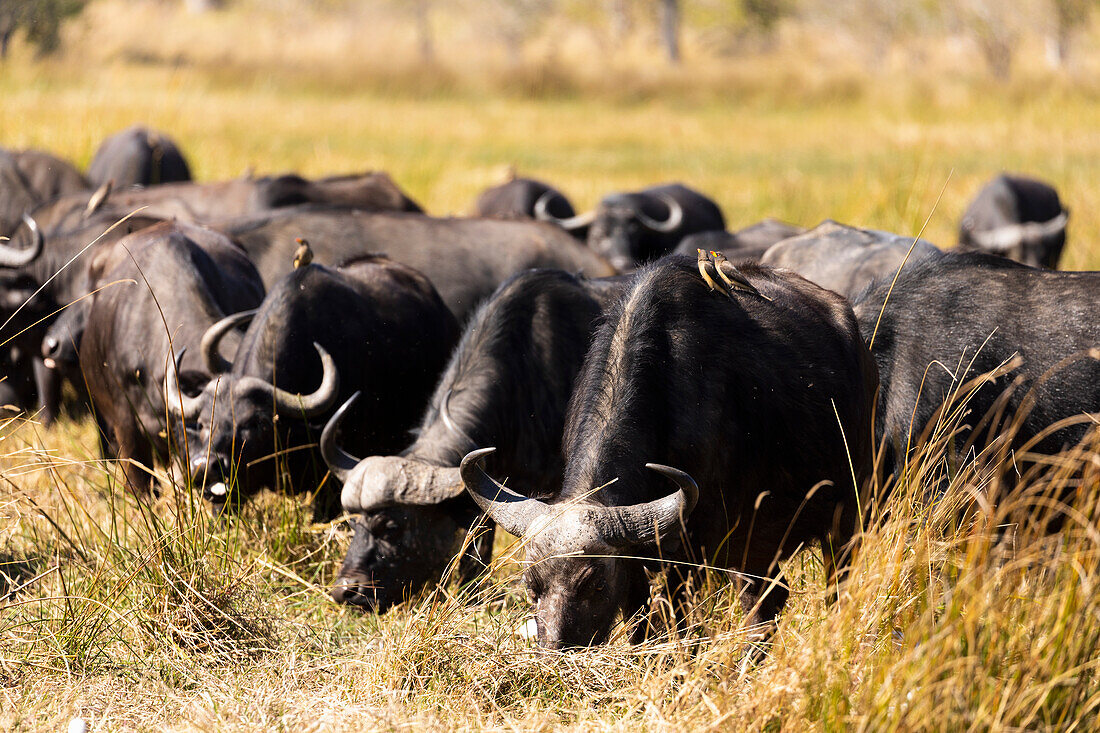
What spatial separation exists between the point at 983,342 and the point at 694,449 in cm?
162

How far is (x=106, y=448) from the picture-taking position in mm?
6160

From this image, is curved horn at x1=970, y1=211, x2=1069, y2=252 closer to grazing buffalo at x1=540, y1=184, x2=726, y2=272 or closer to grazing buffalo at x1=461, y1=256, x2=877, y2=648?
grazing buffalo at x1=540, y1=184, x2=726, y2=272

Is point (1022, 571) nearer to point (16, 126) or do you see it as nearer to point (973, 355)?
point (973, 355)

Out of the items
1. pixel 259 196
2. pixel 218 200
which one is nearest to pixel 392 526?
pixel 259 196

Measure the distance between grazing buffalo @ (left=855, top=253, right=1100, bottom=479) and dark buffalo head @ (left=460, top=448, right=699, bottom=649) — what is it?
4.68 feet

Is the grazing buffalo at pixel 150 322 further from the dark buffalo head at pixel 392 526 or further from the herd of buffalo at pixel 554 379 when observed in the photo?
the dark buffalo head at pixel 392 526

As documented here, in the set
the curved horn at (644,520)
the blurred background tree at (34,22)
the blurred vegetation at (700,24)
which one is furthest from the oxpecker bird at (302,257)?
the blurred vegetation at (700,24)

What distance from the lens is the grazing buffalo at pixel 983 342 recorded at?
443 centimetres

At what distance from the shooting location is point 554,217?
11.2 m

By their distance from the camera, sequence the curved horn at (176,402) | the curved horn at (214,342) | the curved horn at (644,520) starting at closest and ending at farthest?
the curved horn at (644,520) → the curved horn at (176,402) → the curved horn at (214,342)

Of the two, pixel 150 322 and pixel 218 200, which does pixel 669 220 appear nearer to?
pixel 218 200

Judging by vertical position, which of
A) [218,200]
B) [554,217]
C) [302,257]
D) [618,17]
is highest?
[302,257]

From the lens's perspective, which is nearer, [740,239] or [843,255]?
[843,255]

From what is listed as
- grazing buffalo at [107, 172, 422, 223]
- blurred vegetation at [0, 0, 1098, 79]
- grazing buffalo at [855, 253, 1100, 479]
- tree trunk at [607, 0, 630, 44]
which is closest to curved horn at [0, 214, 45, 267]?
grazing buffalo at [107, 172, 422, 223]
